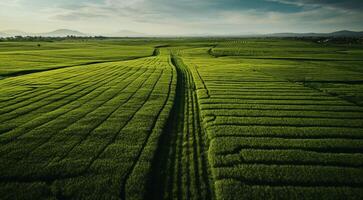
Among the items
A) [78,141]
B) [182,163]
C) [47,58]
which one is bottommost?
[182,163]

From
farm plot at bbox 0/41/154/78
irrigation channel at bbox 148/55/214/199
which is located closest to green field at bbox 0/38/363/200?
irrigation channel at bbox 148/55/214/199

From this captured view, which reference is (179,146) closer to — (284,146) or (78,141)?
(78,141)

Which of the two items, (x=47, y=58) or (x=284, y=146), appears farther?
(x=47, y=58)

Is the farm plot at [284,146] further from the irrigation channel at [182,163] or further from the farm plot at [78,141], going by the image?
the farm plot at [78,141]

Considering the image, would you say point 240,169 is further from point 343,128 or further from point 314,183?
point 343,128

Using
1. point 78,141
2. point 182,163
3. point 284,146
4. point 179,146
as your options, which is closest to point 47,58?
point 78,141

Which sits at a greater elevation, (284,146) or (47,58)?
(47,58)
